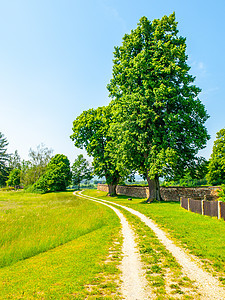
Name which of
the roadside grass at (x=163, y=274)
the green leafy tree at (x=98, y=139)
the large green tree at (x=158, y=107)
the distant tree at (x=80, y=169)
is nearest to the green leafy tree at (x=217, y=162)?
the green leafy tree at (x=98, y=139)

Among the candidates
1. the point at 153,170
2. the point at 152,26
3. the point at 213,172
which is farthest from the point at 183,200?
the point at 213,172

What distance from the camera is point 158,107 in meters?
29.0

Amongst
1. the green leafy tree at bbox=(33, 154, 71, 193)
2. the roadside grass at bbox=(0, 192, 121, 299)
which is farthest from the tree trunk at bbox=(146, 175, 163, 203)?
the green leafy tree at bbox=(33, 154, 71, 193)

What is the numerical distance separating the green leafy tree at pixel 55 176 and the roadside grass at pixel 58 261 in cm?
4766

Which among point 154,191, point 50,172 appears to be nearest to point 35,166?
point 50,172

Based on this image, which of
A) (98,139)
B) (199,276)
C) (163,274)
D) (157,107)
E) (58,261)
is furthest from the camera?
(98,139)

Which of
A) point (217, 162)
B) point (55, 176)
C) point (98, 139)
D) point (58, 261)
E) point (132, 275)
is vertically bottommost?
point (58, 261)

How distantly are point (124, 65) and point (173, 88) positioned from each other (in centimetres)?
839

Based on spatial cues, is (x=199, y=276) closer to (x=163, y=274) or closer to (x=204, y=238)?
(x=163, y=274)

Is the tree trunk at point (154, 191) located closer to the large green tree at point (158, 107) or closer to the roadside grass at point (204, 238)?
the large green tree at point (158, 107)

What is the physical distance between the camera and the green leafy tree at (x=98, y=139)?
42438 mm

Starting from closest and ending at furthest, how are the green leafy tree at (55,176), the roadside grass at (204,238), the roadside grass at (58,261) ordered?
1. the roadside grass at (58,261)
2. the roadside grass at (204,238)
3. the green leafy tree at (55,176)

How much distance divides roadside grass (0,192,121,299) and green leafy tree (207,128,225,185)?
146 ft

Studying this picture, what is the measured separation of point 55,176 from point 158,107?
4365 centimetres
